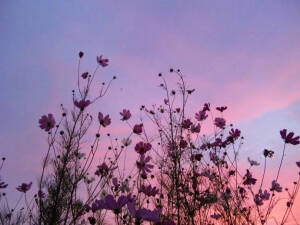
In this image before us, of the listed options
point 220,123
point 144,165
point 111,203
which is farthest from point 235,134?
point 111,203

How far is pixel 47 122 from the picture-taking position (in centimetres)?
495

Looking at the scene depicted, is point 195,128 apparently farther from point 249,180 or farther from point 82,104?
point 82,104

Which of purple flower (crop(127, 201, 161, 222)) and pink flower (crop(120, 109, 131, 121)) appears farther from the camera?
pink flower (crop(120, 109, 131, 121))

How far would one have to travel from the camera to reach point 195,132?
18.9ft

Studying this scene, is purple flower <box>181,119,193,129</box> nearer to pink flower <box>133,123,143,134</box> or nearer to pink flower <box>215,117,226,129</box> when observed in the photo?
pink flower <box>215,117,226,129</box>

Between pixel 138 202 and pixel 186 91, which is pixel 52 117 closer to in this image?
pixel 138 202

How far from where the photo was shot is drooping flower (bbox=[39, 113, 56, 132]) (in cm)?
492

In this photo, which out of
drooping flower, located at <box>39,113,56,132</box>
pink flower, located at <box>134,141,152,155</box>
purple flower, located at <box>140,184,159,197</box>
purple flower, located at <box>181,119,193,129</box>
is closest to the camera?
purple flower, located at <box>140,184,159,197</box>

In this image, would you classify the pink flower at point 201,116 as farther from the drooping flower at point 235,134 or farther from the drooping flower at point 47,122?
the drooping flower at point 47,122

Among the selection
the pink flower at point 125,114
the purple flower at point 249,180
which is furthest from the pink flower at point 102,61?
the purple flower at point 249,180

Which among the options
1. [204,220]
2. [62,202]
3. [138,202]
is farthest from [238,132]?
[62,202]

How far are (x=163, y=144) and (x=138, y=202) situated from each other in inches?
42.0

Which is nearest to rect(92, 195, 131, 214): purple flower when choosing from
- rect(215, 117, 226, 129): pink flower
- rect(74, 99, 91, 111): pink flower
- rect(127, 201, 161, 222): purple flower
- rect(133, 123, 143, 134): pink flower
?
rect(127, 201, 161, 222): purple flower

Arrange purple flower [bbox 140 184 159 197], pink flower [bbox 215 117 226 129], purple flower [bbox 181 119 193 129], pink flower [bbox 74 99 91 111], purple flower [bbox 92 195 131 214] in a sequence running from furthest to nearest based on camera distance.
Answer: pink flower [bbox 215 117 226 129] < purple flower [bbox 181 119 193 129] < pink flower [bbox 74 99 91 111] < purple flower [bbox 140 184 159 197] < purple flower [bbox 92 195 131 214]
